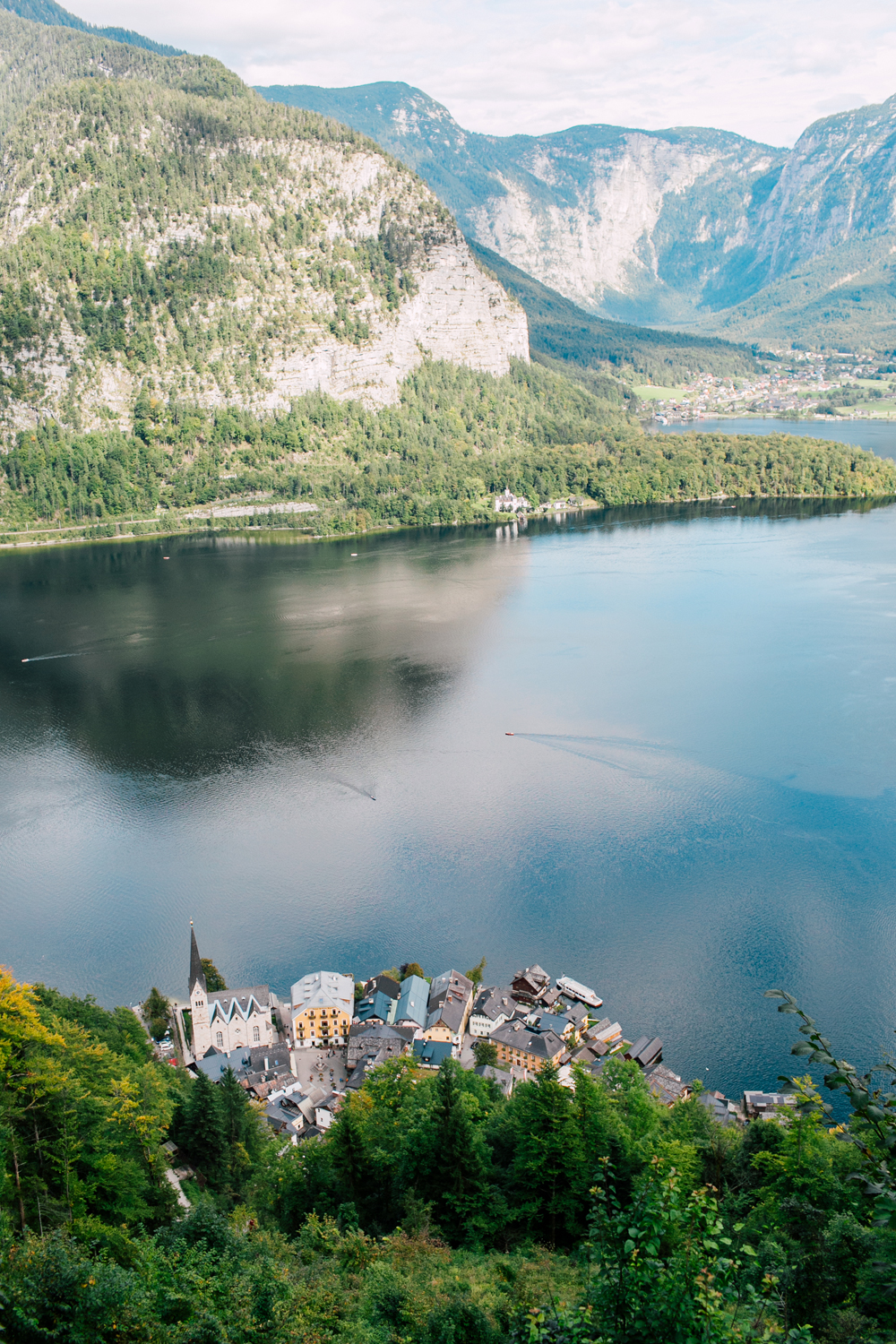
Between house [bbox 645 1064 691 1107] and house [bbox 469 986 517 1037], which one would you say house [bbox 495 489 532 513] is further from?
house [bbox 645 1064 691 1107]

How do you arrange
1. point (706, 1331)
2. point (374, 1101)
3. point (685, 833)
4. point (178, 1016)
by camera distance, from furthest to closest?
1. point (685, 833)
2. point (178, 1016)
3. point (374, 1101)
4. point (706, 1331)

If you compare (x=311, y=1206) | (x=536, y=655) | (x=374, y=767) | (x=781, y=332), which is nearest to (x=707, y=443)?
(x=536, y=655)

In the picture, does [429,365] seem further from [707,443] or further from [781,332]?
[781,332]

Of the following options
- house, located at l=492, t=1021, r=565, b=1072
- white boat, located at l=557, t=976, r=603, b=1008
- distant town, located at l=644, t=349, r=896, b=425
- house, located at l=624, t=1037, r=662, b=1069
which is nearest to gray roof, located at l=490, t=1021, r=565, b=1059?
house, located at l=492, t=1021, r=565, b=1072

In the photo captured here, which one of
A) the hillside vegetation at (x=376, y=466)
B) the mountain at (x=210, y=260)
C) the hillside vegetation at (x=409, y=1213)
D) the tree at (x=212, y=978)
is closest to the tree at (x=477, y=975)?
the hillside vegetation at (x=409, y=1213)

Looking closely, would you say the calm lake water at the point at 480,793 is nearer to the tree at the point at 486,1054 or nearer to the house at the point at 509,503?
the tree at the point at 486,1054

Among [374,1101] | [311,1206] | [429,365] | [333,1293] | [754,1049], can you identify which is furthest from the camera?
[429,365]
